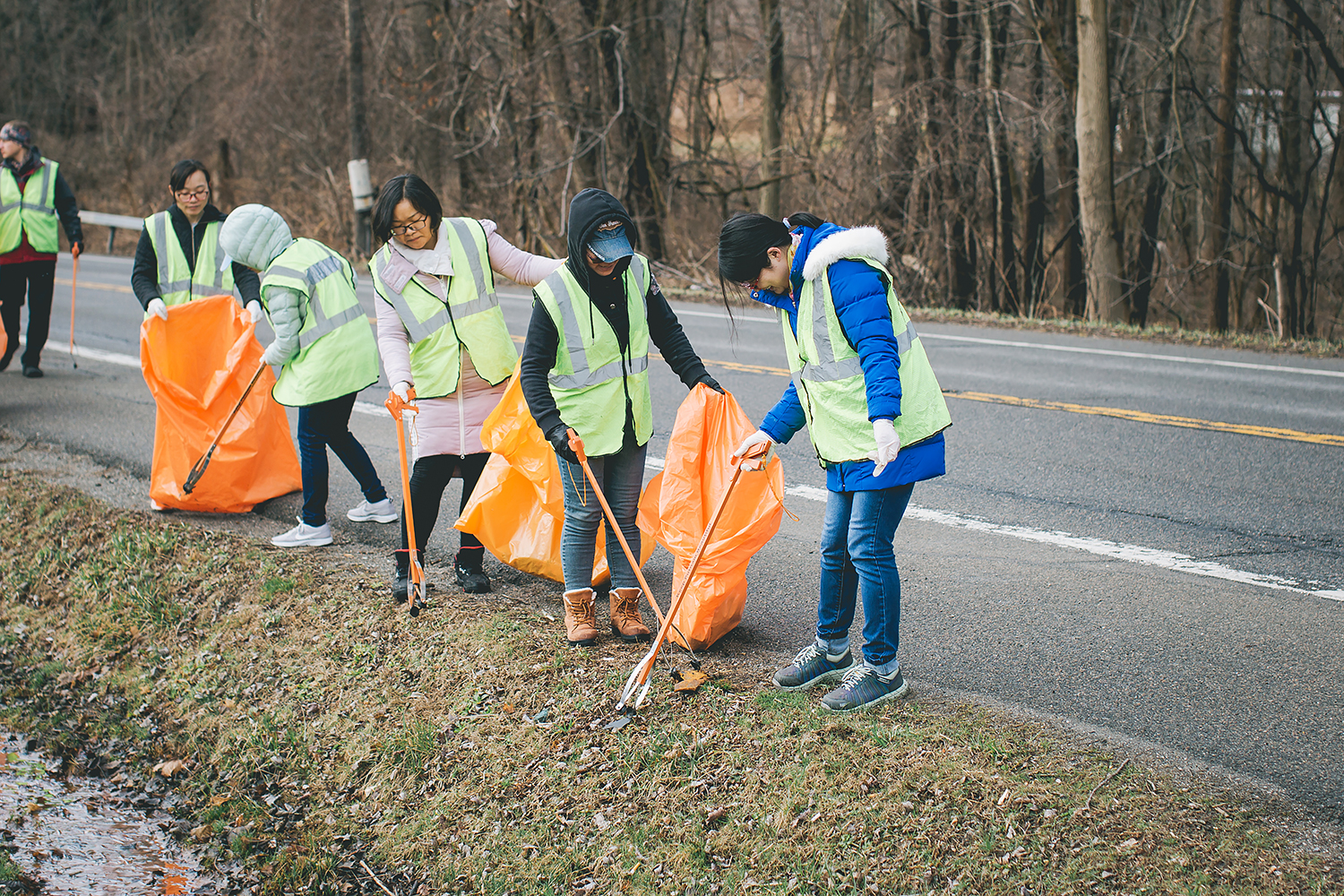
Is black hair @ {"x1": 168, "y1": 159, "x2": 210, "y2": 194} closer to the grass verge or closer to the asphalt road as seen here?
the asphalt road

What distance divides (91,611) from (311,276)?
1.88m

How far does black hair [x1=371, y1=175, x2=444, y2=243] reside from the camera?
162 inches

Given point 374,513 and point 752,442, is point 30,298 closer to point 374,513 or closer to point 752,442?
point 374,513

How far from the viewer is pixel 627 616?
415 centimetres

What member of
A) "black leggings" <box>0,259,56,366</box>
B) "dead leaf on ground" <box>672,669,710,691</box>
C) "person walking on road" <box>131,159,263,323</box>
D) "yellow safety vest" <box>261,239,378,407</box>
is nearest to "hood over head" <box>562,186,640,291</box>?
"dead leaf on ground" <box>672,669,710,691</box>

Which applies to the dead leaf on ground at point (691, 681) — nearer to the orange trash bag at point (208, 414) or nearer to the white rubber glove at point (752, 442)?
the white rubber glove at point (752, 442)

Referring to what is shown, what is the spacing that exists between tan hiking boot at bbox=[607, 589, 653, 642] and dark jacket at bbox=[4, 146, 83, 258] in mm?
6603

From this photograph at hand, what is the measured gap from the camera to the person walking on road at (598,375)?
12.1 ft

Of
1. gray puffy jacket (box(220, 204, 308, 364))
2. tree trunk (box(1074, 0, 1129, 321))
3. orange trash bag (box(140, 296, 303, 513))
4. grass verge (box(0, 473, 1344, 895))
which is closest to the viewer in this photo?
grass verge (box(0, 473, 1344, 895))

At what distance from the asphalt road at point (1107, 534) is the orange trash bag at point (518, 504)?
0.66 metres

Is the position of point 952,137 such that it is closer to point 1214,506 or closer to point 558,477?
point 1214,506

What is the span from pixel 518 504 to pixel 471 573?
44 centimetres

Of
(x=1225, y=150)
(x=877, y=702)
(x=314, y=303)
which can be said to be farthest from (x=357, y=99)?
(x=877, y=702)

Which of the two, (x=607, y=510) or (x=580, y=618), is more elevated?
(x=607, y=510)
